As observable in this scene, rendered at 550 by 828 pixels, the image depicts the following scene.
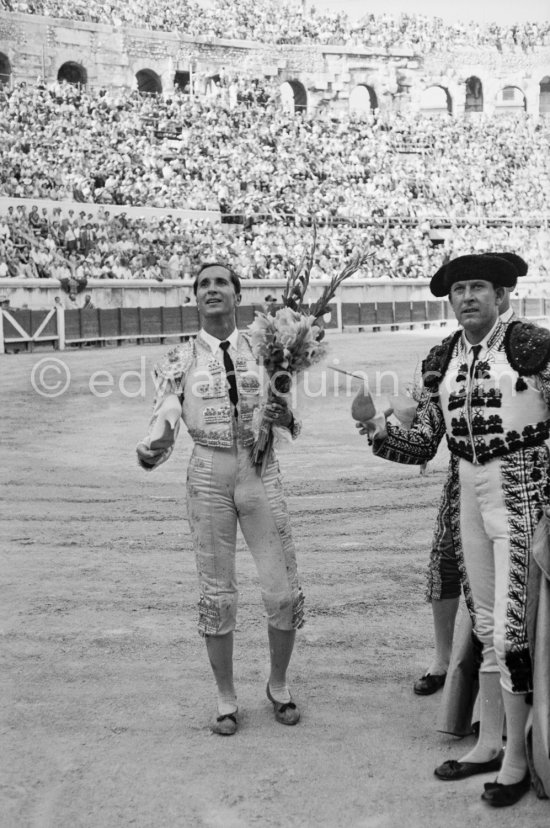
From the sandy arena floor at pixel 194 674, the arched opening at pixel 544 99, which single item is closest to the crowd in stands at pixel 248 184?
the arched opening at pixel 544 99

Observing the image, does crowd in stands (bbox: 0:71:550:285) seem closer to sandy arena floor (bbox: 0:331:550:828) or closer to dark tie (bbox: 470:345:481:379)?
sandy arena floor (bbox: 0:331:550:828)

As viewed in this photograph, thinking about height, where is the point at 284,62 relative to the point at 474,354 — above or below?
above

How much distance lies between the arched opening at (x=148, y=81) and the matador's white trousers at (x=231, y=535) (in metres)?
35.0

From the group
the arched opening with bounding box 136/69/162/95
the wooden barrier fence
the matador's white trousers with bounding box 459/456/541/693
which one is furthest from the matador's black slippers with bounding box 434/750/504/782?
the arched opening with bounding box 136/69/162/95

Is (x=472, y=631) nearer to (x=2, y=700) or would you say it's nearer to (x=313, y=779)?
(x=313, y=779)

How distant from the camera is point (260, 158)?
29.9 meters

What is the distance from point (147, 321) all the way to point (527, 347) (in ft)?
60.7

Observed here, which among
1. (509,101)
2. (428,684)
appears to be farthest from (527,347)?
(509,101)

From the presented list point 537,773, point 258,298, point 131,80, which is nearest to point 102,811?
point 537,773

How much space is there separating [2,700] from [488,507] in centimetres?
195

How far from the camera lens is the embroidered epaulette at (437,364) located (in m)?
3.26

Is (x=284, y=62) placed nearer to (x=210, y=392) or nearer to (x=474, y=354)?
(x=210, y=392)

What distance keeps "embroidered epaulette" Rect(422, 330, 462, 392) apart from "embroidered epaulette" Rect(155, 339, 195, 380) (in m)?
0.83

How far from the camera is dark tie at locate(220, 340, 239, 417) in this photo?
350cm
